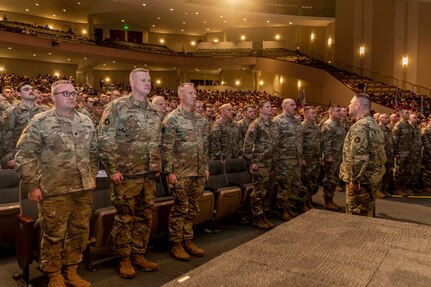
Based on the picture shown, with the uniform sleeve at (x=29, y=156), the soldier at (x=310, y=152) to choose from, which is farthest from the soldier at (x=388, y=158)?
the uniform sleeve at (x=29, y=156)

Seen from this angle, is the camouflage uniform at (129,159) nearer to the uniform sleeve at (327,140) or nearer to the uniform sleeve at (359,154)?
the uniform sleeve at (359,154)

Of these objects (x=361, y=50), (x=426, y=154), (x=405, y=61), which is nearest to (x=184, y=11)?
(x=361, y=50)

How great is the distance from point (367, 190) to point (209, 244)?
5.75 ft

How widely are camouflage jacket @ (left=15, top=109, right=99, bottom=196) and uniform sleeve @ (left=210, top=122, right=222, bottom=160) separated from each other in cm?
408

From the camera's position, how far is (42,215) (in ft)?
9.95

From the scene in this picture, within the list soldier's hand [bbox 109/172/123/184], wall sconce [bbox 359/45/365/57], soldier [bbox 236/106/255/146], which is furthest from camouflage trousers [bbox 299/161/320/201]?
wall sconce [bbox 359/45/365/57]

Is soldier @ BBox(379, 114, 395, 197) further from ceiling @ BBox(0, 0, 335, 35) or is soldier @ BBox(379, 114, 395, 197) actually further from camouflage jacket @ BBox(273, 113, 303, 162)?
ceiling @ BBox(0, 0, 335, 35)

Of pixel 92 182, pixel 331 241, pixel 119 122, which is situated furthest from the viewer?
pixel 119 122

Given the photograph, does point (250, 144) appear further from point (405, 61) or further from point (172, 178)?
point (405, 61)

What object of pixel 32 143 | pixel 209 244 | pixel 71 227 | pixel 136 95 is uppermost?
pixel 136 95

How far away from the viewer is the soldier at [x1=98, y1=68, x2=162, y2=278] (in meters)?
3.46

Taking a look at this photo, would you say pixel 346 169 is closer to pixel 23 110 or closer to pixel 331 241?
pixel 331 241

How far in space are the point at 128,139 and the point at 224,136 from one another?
3.92m

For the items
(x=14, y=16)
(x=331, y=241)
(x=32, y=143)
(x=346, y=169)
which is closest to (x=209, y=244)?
(x=346, y=169)
